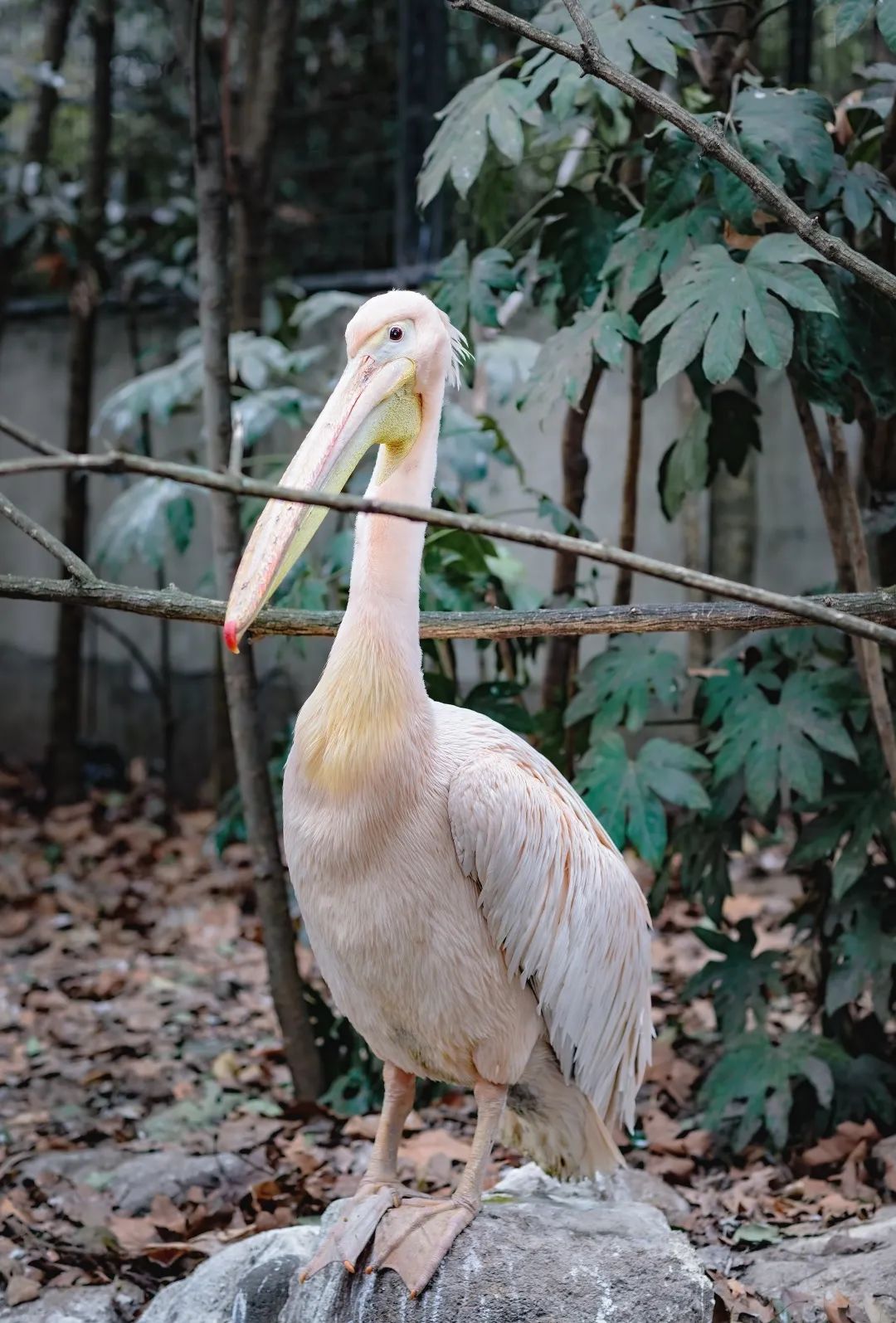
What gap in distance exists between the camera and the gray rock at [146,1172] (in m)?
3.37

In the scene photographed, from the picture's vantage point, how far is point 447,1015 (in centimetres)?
250

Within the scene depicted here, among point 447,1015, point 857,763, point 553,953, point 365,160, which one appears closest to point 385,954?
point 447,1015

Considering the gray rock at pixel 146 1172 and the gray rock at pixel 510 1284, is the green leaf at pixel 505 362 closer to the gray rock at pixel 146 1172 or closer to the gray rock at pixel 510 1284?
the gray rock at pixel 146 1172

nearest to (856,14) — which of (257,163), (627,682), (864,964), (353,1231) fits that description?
(627,682)

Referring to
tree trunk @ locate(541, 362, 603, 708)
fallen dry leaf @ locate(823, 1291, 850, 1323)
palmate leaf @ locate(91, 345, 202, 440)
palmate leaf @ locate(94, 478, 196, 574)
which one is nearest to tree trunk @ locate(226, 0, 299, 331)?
palmate leaf @ locate(91, 345, 202, 440)

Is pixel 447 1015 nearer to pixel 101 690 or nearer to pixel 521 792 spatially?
pixel 521 792

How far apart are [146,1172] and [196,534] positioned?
4.12 m

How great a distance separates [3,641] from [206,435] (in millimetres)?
4493

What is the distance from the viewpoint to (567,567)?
3896mm

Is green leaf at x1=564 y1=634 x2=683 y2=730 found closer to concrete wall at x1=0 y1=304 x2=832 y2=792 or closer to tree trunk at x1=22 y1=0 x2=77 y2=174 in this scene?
concrete wall at x1=0 y1=304 x2=832 y2=792

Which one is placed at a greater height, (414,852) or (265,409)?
(265,409)

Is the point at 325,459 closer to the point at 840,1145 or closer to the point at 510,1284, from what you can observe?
the point at 510,1284

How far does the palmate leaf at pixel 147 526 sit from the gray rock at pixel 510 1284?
87.7 inches

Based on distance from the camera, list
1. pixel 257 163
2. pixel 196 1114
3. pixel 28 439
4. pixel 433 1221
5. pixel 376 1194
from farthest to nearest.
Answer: pixel 257 163 → pixel 196 1114 → pixel 376 1194 → pixel 433 1221 → pixel 28 439
